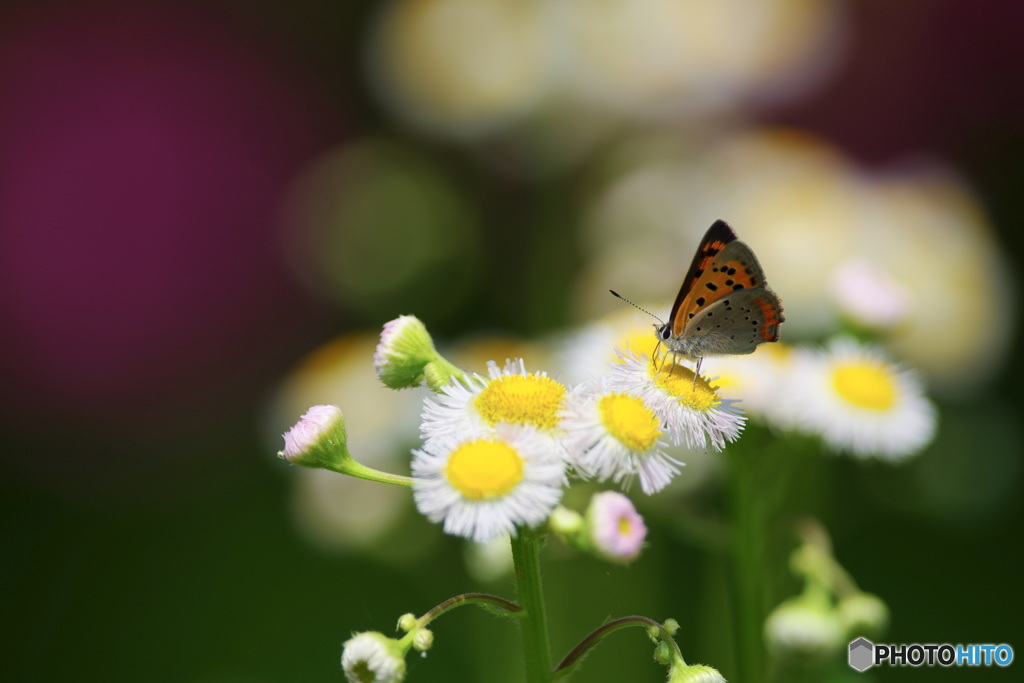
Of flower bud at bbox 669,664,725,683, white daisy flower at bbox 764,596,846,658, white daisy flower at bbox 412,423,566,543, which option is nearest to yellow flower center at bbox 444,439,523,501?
white daisy flower at bbox 412,423,566,543

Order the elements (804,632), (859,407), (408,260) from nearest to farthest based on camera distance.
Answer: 1. (804,632)
2. (859,407)
3. (408,260)

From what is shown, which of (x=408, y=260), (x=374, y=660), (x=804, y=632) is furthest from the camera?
(x=408, y=260)

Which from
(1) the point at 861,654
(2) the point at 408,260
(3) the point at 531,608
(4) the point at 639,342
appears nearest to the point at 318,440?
(3) the point at 531,608

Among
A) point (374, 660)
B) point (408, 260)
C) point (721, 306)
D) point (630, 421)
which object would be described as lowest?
point (374, 660)

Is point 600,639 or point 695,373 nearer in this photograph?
point 600,639

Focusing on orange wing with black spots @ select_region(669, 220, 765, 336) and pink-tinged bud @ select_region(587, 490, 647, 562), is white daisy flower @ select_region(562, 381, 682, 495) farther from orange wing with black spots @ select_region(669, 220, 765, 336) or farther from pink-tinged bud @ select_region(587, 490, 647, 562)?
orange wing with black spots @ select_region(669, 220, 765, 336)

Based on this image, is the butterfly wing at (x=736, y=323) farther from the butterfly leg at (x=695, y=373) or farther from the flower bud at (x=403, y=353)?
the flower bud at (x=403, y=353)

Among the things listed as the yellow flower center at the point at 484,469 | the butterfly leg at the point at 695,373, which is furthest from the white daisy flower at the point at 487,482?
the butterfly leg at the point at 695,373

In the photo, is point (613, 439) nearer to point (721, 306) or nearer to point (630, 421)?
point (630, 421)
